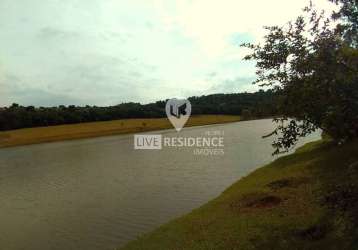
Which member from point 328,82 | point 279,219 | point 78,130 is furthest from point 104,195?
point 78,130

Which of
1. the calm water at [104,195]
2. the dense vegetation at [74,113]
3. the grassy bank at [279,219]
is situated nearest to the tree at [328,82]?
the grassy bank at [279,219]

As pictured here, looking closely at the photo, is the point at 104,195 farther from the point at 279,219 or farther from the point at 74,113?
the point at 74,113

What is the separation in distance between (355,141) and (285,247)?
537 inches

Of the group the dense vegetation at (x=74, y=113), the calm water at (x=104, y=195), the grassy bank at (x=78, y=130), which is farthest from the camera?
the dense vegetation at (x=74, y=113)

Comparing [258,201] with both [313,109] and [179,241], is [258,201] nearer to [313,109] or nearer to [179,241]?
[179,241]

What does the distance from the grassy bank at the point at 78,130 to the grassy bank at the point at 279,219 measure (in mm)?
64704

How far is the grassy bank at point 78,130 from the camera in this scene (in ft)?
247

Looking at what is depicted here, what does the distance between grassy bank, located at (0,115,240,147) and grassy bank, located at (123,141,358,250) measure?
212 ft

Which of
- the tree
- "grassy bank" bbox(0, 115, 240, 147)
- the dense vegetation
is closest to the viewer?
the tree

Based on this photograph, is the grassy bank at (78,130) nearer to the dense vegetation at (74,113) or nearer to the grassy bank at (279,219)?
the dense vegetation at (74,113)

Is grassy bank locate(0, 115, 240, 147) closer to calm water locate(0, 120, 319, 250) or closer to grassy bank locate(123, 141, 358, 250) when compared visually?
calm water locate(0, 120, 319, 250)

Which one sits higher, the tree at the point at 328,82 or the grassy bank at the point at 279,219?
the tree at the point at 328,82

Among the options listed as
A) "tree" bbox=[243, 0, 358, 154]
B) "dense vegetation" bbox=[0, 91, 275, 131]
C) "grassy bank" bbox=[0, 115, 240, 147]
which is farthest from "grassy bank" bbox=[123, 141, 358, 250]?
"grassy bank" bbox=[0, 115, 240, 147]

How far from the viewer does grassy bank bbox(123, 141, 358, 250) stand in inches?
326
